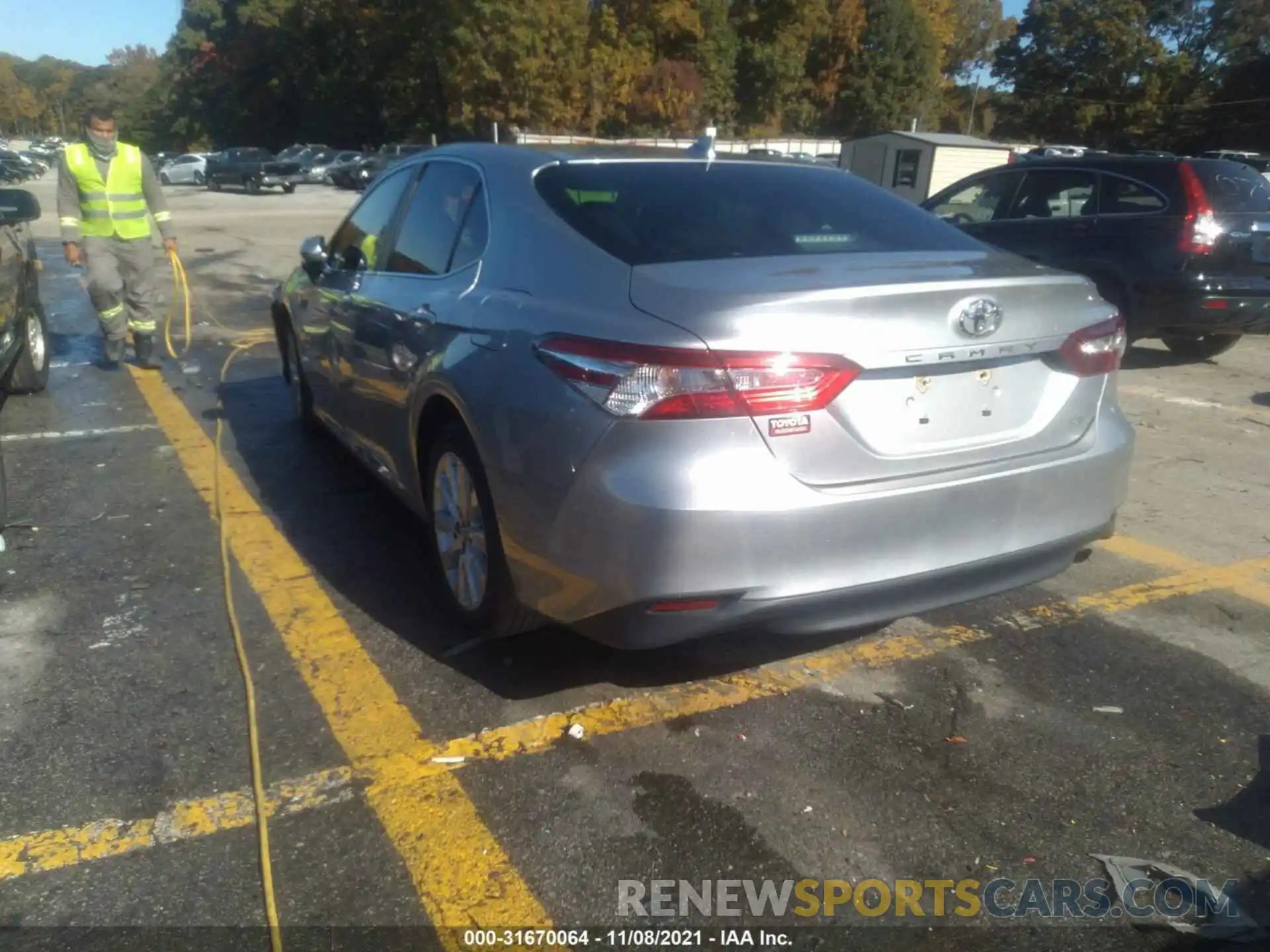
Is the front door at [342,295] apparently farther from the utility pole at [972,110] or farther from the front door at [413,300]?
the utility pole at [972,110]

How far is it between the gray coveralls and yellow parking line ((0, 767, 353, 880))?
6038 millimetres

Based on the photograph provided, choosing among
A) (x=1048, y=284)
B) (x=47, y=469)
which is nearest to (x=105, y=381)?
(x=47, y=469)

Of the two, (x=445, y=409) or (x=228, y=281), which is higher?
(x=445, y=409)

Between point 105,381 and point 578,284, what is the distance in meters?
5.90

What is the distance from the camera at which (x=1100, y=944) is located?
2400 millimetres

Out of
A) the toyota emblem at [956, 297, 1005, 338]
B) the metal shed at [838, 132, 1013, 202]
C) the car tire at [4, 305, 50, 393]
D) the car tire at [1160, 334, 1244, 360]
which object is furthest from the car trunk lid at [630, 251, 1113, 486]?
the metal shed at [838, 132, 1013, 202]

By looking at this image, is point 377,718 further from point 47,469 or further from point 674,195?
point 47,469

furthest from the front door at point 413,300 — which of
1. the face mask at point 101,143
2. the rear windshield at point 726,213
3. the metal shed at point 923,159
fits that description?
the metal shed at point 923,159

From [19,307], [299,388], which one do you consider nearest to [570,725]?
[299,388]

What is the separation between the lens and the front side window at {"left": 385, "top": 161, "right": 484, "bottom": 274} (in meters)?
3.91

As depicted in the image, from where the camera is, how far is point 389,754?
3082 millimetres

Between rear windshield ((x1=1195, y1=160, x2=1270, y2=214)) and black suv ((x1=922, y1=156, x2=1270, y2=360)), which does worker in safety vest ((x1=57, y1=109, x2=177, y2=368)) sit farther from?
rear windshield ((x1=1195, y1=160, x2=1270, y2=214))

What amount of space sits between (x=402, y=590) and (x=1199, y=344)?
313 inches

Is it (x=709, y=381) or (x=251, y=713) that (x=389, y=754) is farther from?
(x=709, y=381)
